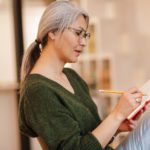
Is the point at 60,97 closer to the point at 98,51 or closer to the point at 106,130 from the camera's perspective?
the point at 106,130

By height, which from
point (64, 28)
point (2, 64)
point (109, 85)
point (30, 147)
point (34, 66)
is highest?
point (64, 28)

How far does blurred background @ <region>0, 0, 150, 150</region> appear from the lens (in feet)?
8.11

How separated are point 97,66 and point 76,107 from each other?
150cm

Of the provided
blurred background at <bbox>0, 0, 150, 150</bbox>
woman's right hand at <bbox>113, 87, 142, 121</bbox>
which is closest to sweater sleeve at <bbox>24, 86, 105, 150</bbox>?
woman's right hand at <bbox>113, 87, 142, 121</bbox>

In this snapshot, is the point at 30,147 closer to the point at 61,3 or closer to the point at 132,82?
the point at 132,82

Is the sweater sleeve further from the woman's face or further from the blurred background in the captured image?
the blurred background

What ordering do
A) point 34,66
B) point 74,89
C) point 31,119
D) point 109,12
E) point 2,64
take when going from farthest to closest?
point 109,12
point 2,64
point 74,89
point 34,66
point 31,119

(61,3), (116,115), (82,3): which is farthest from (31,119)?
(82,3)

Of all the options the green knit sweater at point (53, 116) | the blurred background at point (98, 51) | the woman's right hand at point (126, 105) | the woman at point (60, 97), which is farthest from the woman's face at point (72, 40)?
the blurred background at point (98, 51)

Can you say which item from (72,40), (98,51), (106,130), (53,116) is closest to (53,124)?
(53,116)

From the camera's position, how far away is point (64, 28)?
3.96 ft

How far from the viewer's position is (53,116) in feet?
3.69

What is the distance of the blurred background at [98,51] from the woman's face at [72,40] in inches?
49.7

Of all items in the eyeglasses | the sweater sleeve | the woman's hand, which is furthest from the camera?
the woman's hand
